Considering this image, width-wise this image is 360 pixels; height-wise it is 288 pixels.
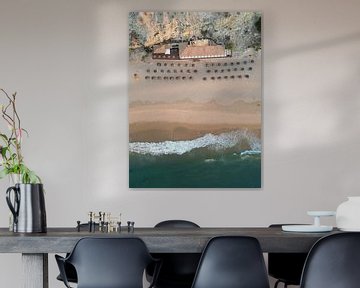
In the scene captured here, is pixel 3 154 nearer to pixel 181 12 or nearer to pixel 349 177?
pixel 181 12

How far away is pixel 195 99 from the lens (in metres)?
5.67

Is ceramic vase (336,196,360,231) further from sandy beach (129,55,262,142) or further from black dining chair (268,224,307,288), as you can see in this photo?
sandy beach (129,55,262,142)

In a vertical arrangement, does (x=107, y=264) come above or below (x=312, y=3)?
below

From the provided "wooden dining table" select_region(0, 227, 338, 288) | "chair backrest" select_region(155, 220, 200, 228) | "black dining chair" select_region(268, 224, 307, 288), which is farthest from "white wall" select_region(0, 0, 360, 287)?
"wooden dining table" select_region(0, 227, 338, 288)

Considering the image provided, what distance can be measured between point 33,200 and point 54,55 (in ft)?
7.36

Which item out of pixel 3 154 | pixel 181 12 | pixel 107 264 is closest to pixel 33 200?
pixel 3 154

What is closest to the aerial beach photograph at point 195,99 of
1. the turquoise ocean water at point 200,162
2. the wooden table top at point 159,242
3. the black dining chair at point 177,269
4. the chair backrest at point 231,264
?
the turquoise ocean water at point 200,162

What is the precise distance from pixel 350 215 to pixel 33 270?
66.6 inches

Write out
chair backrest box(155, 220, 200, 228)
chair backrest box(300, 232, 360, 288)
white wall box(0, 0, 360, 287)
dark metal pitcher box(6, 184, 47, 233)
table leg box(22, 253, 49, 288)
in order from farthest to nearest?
1. white wall box(0, 0, 360, 287)
2. chair backrest box(155, 220, 200, 228)
3. dark metal pitcher box(6, 184, 47, 233)
4. table leg box(22, 253, 49, 288)
5. chair backrest box(300, 232, 360, 288)

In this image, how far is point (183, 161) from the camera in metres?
5.64

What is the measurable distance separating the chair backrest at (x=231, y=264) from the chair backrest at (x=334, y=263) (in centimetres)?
26

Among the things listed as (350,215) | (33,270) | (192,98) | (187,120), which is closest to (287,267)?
(350,215)

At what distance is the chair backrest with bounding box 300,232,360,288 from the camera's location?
335 centimetres

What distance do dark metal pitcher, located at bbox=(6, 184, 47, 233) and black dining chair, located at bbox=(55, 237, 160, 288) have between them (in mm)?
335
